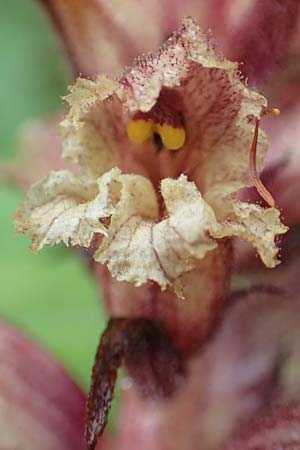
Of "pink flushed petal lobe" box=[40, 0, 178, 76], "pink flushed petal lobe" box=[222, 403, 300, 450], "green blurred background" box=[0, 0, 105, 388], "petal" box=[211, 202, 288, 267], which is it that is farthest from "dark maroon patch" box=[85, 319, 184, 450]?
"green blurred background" box=[0, 0, 105, 388]

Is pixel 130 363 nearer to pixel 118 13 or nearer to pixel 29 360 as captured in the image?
pixel 29 360

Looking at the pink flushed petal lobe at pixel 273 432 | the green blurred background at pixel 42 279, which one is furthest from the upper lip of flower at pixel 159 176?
the green blurred background at pixel 42 279

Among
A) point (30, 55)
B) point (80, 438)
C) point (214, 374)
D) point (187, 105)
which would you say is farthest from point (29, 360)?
point (30, 55)

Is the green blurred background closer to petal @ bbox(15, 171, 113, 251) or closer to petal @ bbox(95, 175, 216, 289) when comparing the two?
petal @ bbox(15, 171, 113, 251)

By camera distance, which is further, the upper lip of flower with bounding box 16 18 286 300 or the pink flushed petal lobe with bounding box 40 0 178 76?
the pink flushed petal lobe with bounding box 40 0 178 76

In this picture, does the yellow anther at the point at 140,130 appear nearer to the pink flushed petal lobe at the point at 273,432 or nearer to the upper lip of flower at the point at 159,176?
the upper lip of flower at the point at 159,176

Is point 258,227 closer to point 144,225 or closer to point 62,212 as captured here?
point 144,225

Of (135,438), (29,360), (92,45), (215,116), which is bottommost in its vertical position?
(135,438)
